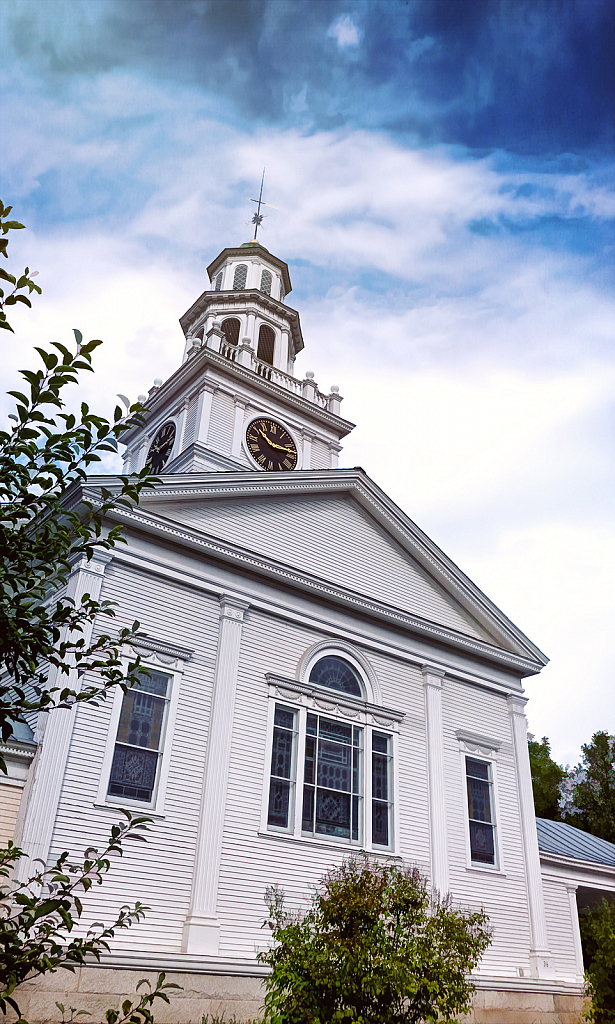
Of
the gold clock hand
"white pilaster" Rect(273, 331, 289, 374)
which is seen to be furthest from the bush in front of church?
"white pilaster" Rect(273, 331, 289, 374)

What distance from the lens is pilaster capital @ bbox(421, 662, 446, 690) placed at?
65.5 feet

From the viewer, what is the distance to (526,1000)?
17859 millimetres

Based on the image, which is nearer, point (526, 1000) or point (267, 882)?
point (267, 882)

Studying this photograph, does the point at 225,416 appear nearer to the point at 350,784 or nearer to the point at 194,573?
the point at 194,573

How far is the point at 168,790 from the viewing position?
48.4ft

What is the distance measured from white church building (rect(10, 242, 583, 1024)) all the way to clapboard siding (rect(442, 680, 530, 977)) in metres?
0.05

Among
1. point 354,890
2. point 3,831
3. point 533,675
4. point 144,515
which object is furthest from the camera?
point 533,675

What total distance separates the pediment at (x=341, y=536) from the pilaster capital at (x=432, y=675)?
43.9 inches

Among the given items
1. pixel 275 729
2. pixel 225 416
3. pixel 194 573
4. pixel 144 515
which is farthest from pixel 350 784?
pixel 225 416

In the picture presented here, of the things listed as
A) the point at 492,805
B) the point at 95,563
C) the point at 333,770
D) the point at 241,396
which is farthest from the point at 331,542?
the point at 241,396

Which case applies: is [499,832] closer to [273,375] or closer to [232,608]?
[232,608]

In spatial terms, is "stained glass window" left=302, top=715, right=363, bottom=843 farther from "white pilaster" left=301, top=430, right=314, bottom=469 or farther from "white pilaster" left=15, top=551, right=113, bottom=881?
"white pilaster" left=301, top=430, right=314, bottom=469

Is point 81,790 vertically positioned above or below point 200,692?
below

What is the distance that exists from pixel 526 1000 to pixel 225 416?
56.2ft
